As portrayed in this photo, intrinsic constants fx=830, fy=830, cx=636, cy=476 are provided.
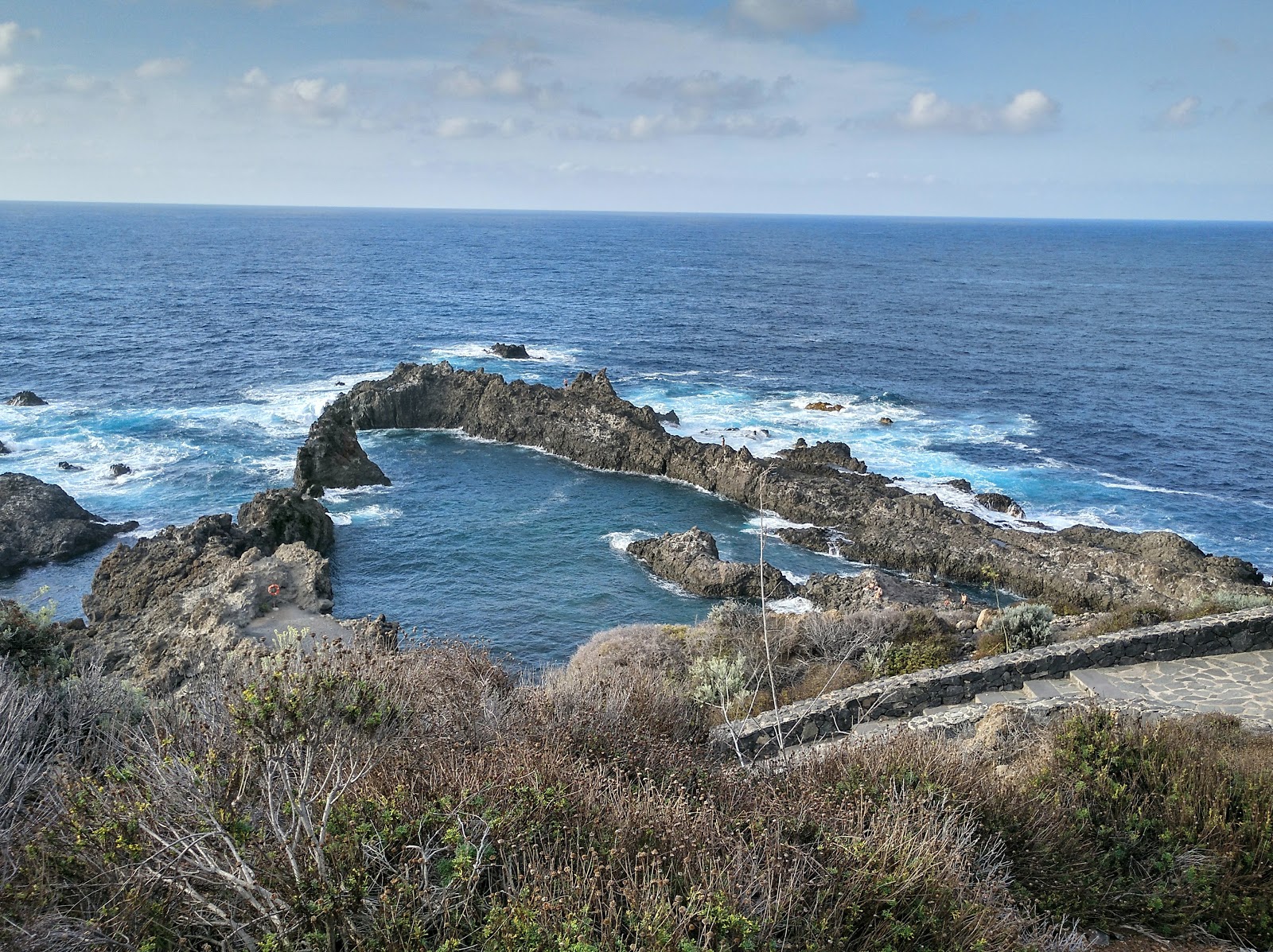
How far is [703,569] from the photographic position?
29172 millimetres

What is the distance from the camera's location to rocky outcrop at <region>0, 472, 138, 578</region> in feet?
94.4

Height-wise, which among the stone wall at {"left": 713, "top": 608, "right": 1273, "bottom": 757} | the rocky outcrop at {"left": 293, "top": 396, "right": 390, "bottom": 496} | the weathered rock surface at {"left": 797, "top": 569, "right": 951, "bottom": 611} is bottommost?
the weathered rock surface at {"left": 797, "top": 569, "right": 951, "bottom": 611}

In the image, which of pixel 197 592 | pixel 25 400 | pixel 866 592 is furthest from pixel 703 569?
pixel 25 400

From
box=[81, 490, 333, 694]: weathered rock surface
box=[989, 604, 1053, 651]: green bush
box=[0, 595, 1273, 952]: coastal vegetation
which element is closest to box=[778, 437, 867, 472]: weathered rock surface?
box=[989, 604, 1053, 651]: green bush

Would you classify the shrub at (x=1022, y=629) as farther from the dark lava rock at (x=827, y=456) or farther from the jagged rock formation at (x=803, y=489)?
the dark lava rock at (x=827, y=456)

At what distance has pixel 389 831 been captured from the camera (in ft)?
18.6

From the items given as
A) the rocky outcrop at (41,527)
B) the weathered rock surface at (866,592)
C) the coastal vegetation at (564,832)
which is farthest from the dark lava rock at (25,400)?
the coastal vegetation at (564,832)

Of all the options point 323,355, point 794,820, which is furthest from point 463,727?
point 323,355

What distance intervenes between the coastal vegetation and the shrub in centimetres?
775

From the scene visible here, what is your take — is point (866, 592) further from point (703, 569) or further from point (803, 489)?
point (803, 489)

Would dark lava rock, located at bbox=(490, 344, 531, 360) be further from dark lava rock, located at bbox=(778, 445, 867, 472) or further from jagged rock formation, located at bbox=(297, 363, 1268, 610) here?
dark lava rock, located at bbox=(778, 445, 867, 472)

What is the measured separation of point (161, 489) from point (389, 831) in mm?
35025

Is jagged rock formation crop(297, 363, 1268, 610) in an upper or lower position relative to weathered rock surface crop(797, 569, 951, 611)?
upper

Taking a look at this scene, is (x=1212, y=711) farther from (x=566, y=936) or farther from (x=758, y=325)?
(x=758, y=325)
